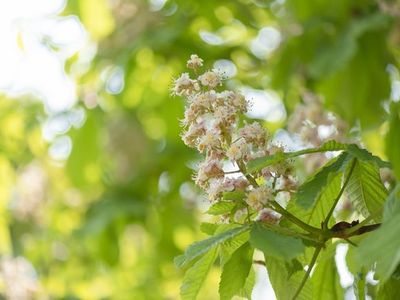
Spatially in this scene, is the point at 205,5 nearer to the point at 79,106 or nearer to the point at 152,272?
the point at 79,106

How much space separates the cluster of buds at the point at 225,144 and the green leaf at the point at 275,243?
0.33 feet

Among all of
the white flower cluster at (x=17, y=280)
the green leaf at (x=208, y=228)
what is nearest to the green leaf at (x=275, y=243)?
the green leaf at (x=208, y=228)

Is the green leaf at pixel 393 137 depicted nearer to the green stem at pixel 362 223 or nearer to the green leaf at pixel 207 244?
the green stem at pixel 362 223

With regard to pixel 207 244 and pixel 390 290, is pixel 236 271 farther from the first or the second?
pixel 390 290

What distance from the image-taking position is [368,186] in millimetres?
1412

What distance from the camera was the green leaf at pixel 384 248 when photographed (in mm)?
1085

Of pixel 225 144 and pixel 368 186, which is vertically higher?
pixel 225 144

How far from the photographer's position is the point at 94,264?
15.6 ft

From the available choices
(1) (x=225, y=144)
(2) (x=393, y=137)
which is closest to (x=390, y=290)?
(1) (x=225, y=144)

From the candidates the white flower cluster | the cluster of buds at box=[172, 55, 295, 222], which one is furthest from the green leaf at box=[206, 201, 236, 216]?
the white flower cluster

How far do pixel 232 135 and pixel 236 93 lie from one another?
0.23 ft

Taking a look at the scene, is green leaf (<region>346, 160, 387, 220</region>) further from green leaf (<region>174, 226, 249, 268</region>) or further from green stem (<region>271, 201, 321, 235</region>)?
green leaf (<region>174, 226, 249, 268</region>)

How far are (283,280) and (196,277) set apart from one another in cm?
14

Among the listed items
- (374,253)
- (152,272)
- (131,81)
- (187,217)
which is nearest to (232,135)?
(374,253)
